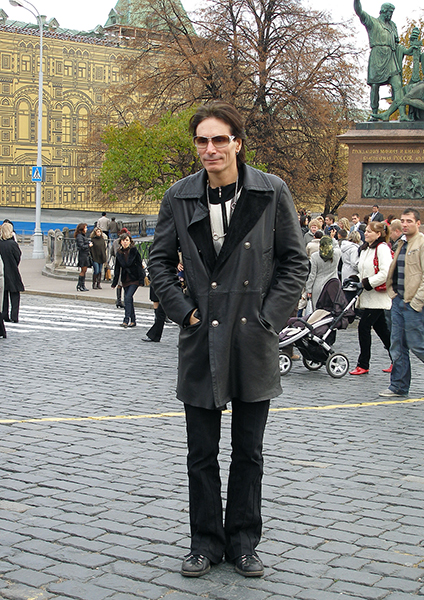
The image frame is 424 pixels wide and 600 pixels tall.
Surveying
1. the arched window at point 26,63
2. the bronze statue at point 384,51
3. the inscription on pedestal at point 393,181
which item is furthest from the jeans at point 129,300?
the arched window at point 26,63

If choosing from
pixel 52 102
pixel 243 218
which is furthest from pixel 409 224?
pixel 52 102

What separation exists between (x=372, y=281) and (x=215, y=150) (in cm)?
637

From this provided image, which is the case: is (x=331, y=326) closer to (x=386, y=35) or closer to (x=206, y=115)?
(x=206, y=115)

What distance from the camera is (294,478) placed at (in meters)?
5.48

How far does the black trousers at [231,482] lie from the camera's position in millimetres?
3844

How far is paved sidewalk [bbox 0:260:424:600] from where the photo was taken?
376 cm

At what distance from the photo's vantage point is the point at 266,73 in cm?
3133

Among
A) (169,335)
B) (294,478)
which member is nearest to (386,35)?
(169,335)

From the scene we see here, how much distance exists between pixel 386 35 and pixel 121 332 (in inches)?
553

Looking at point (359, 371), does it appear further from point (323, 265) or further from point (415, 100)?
point (415, 100)

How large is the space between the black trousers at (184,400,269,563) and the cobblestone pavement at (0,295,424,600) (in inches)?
5.8

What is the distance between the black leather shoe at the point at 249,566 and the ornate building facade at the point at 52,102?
6184cm

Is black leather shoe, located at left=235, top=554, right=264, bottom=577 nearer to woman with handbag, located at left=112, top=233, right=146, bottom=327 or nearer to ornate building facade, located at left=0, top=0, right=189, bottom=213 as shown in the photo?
woman with handbag, located at left=112, top=233, right=146, bottom=327

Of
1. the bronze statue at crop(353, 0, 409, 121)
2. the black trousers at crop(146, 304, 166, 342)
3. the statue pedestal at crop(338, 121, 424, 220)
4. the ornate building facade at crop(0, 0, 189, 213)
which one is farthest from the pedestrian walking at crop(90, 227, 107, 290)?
the ornate building facade at crop(0, 0, 189, 213)
